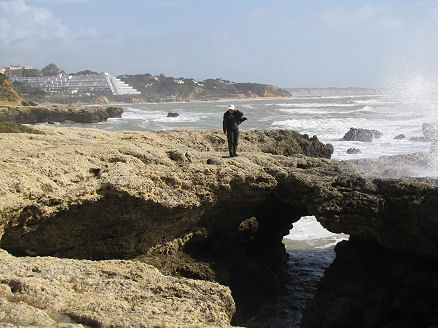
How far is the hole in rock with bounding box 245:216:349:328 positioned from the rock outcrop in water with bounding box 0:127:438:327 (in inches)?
9.5

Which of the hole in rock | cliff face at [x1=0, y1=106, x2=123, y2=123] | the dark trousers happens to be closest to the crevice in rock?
the hole in rock

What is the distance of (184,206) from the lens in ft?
18.5

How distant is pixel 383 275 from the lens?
586 centimetres

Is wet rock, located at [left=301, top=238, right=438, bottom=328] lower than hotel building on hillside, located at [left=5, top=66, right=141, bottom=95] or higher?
lower

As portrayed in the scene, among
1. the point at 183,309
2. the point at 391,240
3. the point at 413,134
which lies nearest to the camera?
the point at 183,309

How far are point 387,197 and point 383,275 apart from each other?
101 centimetres

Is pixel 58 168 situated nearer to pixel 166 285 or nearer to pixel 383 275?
pixel 166 285

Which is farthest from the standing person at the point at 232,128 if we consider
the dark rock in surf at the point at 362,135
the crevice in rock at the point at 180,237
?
the dark rock in surf at the point at 362,135

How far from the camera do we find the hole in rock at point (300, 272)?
6.39 meters

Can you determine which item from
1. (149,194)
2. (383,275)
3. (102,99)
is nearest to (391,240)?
(383,275)

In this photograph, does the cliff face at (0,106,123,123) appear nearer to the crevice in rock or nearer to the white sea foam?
the white sea foam

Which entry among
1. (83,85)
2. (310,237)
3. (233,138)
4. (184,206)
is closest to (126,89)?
(83,85)

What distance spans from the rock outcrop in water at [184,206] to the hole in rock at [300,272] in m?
0.24

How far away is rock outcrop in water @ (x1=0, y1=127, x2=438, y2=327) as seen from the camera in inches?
189
